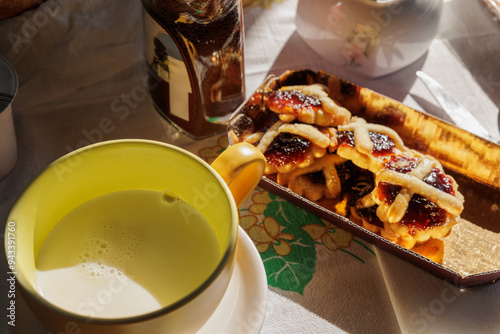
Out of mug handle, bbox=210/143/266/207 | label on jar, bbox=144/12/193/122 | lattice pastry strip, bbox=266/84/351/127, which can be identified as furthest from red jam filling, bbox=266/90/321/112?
mug handle, bbox=210/143/266/207

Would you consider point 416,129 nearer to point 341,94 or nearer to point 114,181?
point 341,94

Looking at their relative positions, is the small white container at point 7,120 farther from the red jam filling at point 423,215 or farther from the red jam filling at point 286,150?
the red jam filling at point 423,215

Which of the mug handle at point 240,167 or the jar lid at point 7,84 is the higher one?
the mug handle at point 240,167

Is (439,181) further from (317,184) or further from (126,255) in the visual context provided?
(126,255)

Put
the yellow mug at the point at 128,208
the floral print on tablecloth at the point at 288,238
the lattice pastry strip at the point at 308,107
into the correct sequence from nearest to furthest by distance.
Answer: the yellow mug at the point at 128,208 → the floral print on tablecloth at the point at 288,238 → the lattice pastry strip at the point at 308,107

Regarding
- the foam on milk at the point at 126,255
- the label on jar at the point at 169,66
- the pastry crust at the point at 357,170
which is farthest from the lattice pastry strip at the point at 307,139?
the foam on milk at the point at 126,255

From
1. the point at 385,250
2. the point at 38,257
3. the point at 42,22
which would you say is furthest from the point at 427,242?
the point at 42,22
